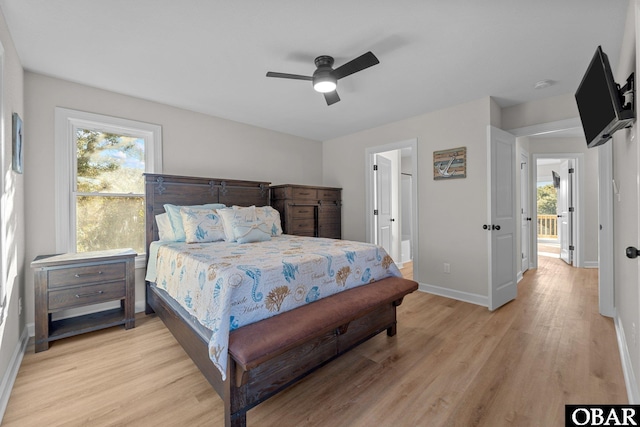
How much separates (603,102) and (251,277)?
233 centimetres

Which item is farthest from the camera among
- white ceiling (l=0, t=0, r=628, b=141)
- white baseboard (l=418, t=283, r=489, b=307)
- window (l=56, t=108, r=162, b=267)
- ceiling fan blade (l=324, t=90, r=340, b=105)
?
white baseboard (l=418, t=283, r=489, b=307)

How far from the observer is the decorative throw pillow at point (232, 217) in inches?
120

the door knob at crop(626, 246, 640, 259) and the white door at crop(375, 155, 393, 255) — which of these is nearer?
the door knob at crop(626, 246, 640, 259)

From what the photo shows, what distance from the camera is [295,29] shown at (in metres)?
1.99

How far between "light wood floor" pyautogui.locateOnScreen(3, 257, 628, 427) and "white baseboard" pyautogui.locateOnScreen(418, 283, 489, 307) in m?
0.52

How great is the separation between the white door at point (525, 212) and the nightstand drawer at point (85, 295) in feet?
19.0

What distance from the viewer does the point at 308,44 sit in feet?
7.14

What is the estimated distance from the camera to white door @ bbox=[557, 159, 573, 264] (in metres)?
5.40

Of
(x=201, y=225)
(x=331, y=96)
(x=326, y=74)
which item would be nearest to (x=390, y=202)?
(x=331, y=96)

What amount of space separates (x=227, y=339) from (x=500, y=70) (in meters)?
3.21

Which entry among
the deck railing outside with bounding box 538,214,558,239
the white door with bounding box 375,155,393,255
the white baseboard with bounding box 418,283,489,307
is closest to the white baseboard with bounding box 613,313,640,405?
the white baseboard with bounding box 418,283,489,307

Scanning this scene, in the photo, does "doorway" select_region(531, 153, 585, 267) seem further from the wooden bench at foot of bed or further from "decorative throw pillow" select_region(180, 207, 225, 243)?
"decorative throw pillow" select_region(180, 207, 225, 243)

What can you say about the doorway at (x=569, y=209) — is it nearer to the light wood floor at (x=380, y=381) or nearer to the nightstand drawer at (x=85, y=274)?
the light wood floor at (x=380, y=381)

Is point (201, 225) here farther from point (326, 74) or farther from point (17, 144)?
point (326, 74)
